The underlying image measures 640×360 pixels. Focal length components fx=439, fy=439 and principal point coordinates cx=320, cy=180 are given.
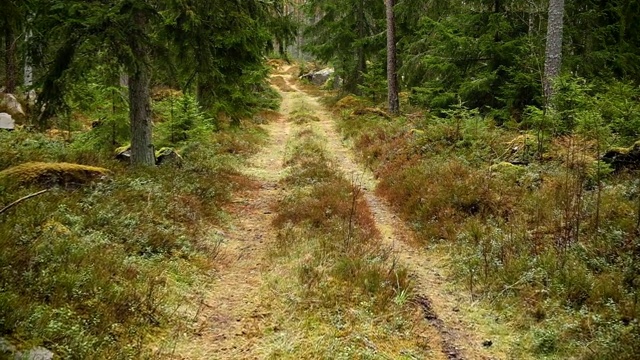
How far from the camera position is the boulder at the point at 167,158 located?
39.7 feet

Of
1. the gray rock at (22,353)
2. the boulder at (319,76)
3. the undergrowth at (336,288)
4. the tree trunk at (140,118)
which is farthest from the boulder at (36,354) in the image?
the boulder at (319,76)

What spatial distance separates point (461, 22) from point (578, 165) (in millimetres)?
9329

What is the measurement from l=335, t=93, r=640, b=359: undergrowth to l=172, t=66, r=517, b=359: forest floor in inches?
12.0

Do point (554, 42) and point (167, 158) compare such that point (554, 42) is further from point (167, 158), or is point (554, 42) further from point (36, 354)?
point (36, 354)

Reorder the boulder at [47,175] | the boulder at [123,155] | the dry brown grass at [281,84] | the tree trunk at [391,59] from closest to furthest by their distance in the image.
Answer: the boulder at [47,175] < the boulder at [123,155] < the tree trunk at [391,59] < the dry brown grass at [281,84]

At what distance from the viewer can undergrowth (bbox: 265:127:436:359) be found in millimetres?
5184

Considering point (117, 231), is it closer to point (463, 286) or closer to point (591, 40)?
point (463, 286)

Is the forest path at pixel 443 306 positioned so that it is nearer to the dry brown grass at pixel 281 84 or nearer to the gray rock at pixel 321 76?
the dry brown grass at pixel 281 84

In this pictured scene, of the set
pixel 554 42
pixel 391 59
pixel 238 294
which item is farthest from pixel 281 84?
pixel 238 294

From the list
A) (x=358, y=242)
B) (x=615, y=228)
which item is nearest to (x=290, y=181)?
(x=358, y=242)

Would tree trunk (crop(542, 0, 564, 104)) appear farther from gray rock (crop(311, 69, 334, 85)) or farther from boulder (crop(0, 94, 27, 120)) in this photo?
gray rock (crop(311, 69, 334, 85))

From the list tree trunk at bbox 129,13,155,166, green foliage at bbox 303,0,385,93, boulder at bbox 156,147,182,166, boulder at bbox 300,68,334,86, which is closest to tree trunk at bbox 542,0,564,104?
boulder at bbox 156,147,182,166

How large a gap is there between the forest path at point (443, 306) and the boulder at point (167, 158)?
5.51 m

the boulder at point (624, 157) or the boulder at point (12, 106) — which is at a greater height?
the boulder at point (12, 106)
